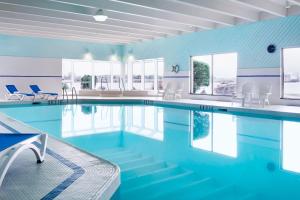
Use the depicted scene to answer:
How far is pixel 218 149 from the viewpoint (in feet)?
14.9

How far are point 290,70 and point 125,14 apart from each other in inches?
220

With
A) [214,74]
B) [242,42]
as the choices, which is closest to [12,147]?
[242,42]

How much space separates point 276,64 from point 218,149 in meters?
6.09

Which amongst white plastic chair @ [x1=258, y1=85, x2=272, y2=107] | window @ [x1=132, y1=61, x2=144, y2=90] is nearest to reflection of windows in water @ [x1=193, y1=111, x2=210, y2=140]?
white plastic chair @ [x1=258, y1=85, x2=272, y2=107]

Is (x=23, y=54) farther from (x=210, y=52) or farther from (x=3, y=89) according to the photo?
(x=210, y=52)

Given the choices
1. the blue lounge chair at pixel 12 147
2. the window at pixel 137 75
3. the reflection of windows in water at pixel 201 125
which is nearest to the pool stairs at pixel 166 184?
the blue lounge chair at pixel 12 147

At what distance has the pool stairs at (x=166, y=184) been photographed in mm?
2650

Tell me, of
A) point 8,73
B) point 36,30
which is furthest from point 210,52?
point 8,73

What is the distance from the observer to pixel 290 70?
960cm

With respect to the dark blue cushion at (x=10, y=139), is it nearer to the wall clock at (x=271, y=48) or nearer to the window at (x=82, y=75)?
the wall clock at (x=271, y=48)

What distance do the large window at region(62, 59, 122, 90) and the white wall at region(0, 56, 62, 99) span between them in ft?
3.09

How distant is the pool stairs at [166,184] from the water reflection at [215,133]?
1216mm

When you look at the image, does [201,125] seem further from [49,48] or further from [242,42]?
[49,48]

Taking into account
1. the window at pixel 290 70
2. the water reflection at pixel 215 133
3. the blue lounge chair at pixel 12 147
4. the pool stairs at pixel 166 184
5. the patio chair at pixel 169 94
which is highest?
the window at pixel 290 70
